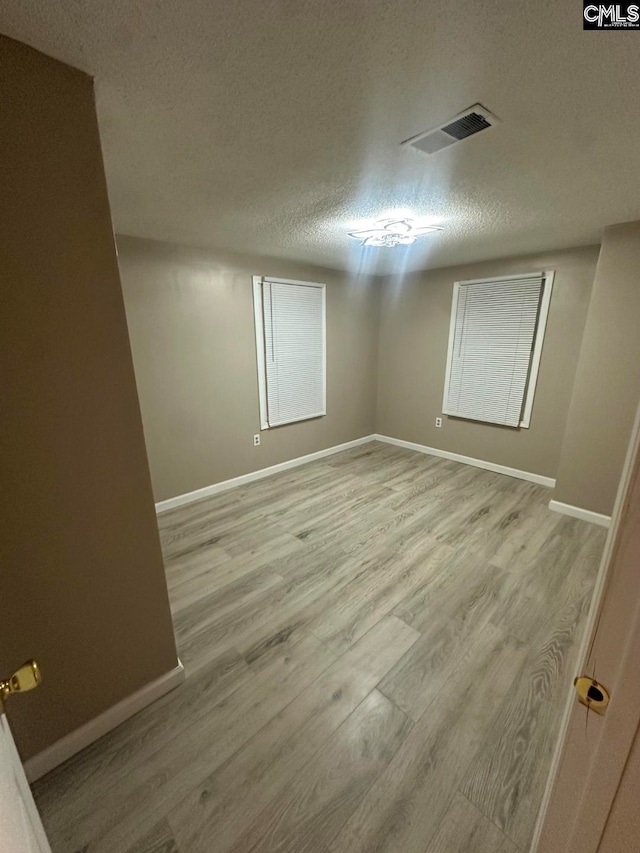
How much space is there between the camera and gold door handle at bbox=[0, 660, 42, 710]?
0.59 m

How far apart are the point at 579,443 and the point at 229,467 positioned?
3.14 meters

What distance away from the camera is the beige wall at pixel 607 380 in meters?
2.37

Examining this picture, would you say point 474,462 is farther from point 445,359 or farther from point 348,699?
point 348,699

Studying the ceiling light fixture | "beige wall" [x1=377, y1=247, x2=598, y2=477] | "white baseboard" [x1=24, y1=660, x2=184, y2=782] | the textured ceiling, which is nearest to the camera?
the textured ceiling

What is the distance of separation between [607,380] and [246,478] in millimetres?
3271

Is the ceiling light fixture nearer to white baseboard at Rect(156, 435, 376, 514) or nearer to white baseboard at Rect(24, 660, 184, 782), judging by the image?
white baseboard at Rect(156, 435, 376, 514)

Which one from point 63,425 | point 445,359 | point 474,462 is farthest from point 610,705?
point 445,359

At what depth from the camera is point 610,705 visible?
0.55 meters

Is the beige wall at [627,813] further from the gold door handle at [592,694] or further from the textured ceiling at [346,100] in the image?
the textured ceiling at [346,100]

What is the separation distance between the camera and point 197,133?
1293 millimetres

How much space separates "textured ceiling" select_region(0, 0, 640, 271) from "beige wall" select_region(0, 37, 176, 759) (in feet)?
0.76

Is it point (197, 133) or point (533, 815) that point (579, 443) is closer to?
point (533, 815)

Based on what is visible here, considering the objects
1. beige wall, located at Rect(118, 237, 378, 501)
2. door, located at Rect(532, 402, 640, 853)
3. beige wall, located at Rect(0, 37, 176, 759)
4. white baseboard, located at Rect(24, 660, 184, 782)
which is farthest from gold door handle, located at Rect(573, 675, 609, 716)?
beige wall, located at Rect(118, 237, 378, 501)

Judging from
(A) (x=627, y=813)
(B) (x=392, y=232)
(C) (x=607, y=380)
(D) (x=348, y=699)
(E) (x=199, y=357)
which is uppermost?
(B) (x=392, y=232)
